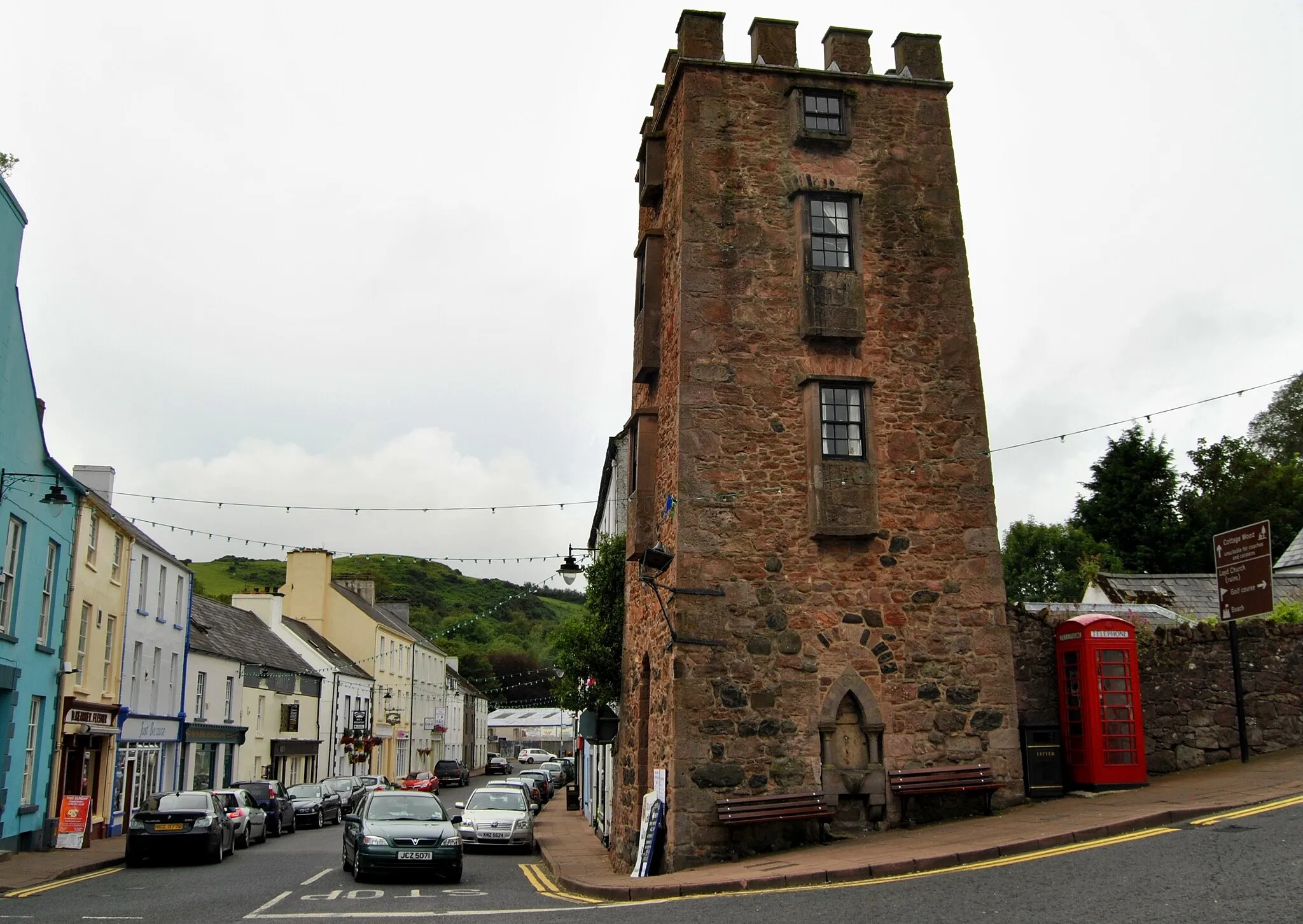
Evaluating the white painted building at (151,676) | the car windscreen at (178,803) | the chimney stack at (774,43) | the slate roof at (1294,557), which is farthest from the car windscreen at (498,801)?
the slate roof at (1294,557)

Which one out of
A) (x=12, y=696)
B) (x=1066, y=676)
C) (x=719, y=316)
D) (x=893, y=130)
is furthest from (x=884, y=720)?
(x=12, y=696)

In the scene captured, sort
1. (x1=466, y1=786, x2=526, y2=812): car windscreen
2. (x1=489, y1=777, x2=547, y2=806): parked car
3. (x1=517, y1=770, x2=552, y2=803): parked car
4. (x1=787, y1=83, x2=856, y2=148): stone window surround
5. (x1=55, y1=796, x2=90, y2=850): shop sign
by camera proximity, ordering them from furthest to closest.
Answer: (x1=517, y1=770, x2=552, y2=803): parked car
(x1=489, y1=777, x2=547, y2=806): parked car
(x1=466, y1=786, x2=526, y2=812): car windscreen
(x1=55, y1=796, x2=90, y2=850): shop sign
(x1=787, y1=83, x2=856, y2=148): stone window surround

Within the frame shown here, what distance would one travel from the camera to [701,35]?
1734 centimetres

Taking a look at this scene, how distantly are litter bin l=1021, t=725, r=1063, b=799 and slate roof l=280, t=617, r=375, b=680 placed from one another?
129 feet

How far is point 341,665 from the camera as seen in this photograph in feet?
173

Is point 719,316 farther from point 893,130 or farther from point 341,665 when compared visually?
point 341,665

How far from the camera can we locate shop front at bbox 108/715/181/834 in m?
27.5

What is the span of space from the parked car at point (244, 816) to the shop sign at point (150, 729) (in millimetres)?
3771

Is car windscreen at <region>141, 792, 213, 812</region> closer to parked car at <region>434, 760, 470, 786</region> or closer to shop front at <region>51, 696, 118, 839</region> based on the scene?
shop front at <region>51, 696, 118, 839</region>

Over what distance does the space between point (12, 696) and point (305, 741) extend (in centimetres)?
2696

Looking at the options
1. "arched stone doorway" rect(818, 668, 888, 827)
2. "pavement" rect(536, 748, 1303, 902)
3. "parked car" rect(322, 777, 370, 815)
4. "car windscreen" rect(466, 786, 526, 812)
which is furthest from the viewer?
"parked car" rect(322, 777, 370, 815)

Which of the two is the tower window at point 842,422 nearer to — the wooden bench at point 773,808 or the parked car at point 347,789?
the wooden bench at point 773,808

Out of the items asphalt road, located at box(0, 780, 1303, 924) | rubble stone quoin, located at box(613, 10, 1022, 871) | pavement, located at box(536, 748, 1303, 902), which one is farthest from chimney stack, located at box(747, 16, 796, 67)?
asphalt road, located at box(0, 780, 1303, 924)

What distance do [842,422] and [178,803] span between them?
14640 millimetres
